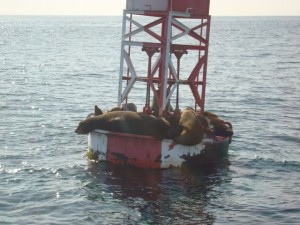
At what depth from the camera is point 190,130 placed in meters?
22.1

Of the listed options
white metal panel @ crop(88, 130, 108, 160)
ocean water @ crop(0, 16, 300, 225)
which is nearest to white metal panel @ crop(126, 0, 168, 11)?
white metal panel @ crop(88, 130, 108, 160)

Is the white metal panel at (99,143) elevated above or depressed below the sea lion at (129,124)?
below

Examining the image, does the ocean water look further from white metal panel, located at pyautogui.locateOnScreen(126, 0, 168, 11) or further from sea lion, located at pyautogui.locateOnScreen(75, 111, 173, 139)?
white metal panel, located at pyautogui.locateOnScreen(126, 0, 168, 11)

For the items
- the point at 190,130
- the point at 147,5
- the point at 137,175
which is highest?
the point at 147,5

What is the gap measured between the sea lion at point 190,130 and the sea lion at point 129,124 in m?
0.49

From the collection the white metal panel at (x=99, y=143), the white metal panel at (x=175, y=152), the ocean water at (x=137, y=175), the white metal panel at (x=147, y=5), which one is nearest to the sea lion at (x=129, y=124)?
the white metal panel at (x=99, y=143)

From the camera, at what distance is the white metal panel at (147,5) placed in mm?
22672

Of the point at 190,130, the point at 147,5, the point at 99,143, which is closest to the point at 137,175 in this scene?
the point at 99,143

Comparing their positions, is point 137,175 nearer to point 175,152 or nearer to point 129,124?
point 175,152

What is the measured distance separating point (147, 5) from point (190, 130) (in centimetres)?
528

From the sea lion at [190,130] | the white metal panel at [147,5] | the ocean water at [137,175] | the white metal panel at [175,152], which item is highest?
the white metal panel at [147,5]

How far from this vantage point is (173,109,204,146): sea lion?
2197 cm

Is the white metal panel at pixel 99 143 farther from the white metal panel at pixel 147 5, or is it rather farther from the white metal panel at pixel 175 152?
the white metal panel at pixel 147 5

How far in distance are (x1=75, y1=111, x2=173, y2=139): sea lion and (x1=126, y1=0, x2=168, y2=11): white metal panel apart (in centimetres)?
422
